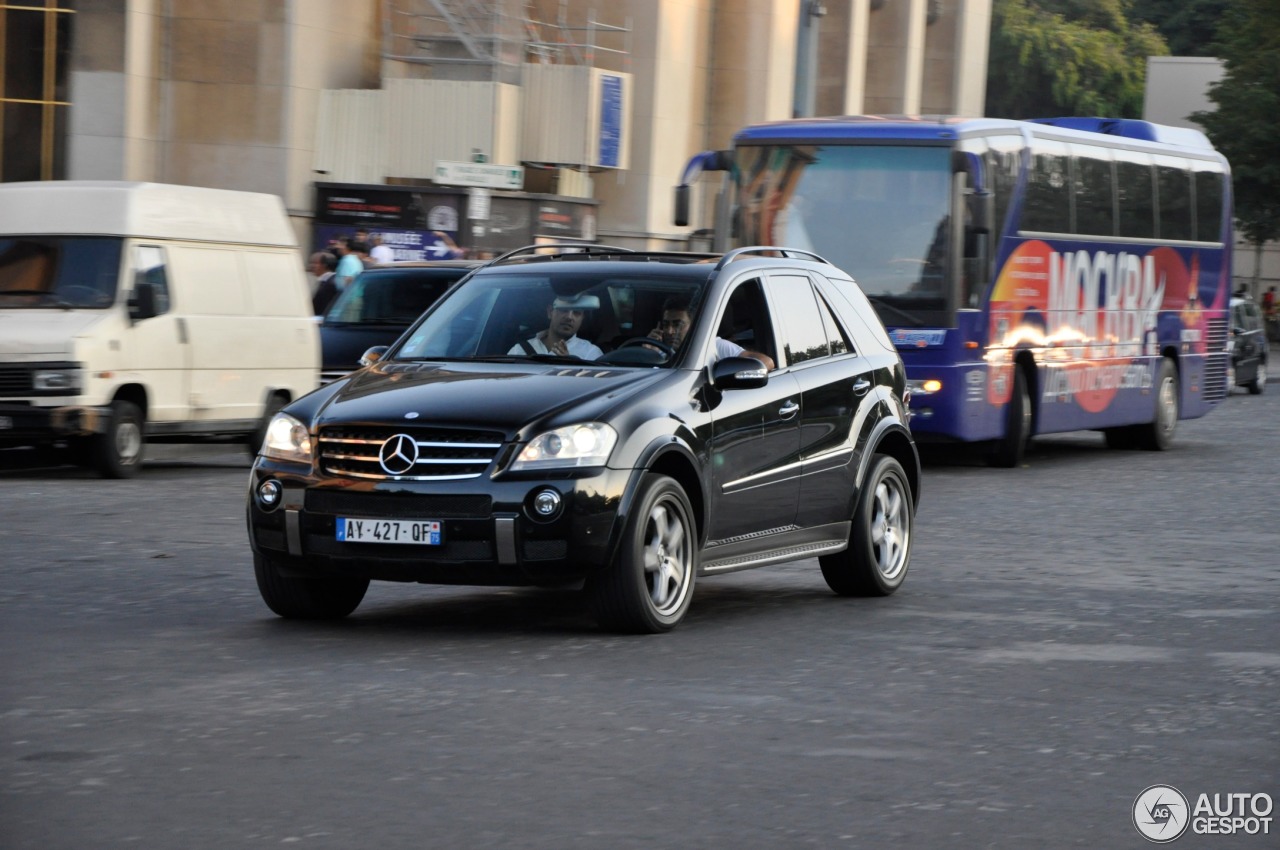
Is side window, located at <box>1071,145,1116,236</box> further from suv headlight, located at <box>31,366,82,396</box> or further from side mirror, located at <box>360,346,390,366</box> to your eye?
side mirror, located at <box>360,346,390,366</box>

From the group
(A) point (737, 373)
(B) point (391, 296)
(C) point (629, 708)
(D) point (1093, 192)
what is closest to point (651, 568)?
(A) point (737, 373)

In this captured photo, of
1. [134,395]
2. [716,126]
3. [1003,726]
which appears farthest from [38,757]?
[716,126]

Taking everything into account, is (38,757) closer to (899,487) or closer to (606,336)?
(606,336)

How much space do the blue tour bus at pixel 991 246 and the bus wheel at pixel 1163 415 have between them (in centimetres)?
3

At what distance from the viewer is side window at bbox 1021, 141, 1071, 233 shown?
21.1 m

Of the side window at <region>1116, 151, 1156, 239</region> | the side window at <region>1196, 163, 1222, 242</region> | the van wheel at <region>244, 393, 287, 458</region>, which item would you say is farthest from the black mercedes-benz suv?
the side window at <region>1196, 163, 1222, 242</region>

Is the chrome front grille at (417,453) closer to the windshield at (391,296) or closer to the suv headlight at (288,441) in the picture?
the suv headlight at (288,441)

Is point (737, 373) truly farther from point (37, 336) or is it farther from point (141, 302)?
point (141, 302)

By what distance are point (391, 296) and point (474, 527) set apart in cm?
1332

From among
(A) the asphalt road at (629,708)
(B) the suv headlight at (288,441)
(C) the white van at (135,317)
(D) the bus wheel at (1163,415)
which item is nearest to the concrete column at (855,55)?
(D) the bus wheel at (1163,415)

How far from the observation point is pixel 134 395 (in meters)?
17.7

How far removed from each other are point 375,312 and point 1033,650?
13359 mm

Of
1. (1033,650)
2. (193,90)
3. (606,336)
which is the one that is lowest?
(1033,650)

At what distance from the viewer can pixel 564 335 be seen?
9656mm
